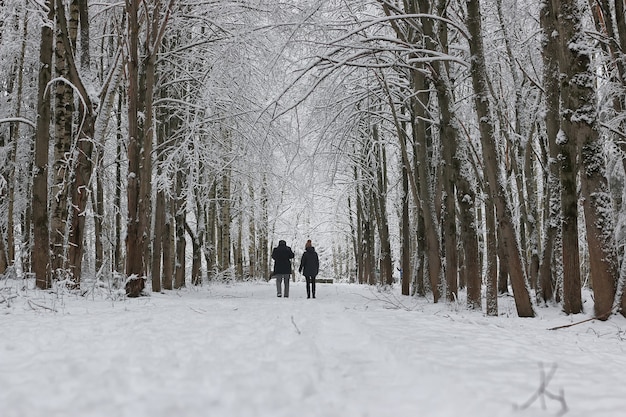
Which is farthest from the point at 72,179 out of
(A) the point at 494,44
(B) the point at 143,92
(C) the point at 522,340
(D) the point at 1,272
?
(A) the point at 494,44

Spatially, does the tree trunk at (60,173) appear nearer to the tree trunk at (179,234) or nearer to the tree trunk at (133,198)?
the tree trunk at (133,198)

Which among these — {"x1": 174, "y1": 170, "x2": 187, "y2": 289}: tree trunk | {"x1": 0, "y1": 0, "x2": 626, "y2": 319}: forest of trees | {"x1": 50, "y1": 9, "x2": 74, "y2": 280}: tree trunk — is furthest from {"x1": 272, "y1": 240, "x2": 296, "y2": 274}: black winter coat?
{"x1": 50, "y1": 9, "x2": 74, "y2": 280}: tree trunk

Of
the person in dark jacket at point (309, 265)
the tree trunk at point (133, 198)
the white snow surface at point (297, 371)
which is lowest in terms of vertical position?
the white snow surface at point (297, 371)

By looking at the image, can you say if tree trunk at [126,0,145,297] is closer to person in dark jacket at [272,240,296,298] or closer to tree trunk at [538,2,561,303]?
person in dark jacket at [272,240,296,298]

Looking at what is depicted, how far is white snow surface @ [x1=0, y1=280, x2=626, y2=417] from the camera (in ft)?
7.20

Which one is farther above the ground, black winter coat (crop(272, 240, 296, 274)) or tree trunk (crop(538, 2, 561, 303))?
tree trunk (crop(538, 2, 561, 303))

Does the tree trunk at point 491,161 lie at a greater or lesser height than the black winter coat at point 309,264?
greater

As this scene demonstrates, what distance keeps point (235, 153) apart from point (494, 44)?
8.99 m

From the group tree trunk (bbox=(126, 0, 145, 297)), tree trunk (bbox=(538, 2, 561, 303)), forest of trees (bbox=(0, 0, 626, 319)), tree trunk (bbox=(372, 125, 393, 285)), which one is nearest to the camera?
forest of trees (bbox=(0, 0, 626, 319))

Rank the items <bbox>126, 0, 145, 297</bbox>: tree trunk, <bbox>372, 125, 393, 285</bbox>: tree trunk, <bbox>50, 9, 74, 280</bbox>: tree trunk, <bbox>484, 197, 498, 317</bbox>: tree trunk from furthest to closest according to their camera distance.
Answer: <bbox>372, 125, 393, 285</bbox>: tree trunk → <bbox>126, 0, 145, 297</bbox>: tree trunk → <bbox>50, 9, 74, 280</bbox>: tree trunk → <bbox>484, 197, 498, 317</bbox>: tree trunk

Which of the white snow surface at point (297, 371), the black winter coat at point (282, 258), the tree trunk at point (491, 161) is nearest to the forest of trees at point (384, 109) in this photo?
the tree trunk at point (491, 161)

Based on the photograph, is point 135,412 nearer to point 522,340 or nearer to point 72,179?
point 522,340

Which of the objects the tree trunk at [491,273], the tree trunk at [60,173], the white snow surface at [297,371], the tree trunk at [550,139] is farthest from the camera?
the tree trunk at [60,173]

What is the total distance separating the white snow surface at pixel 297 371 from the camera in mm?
2193
